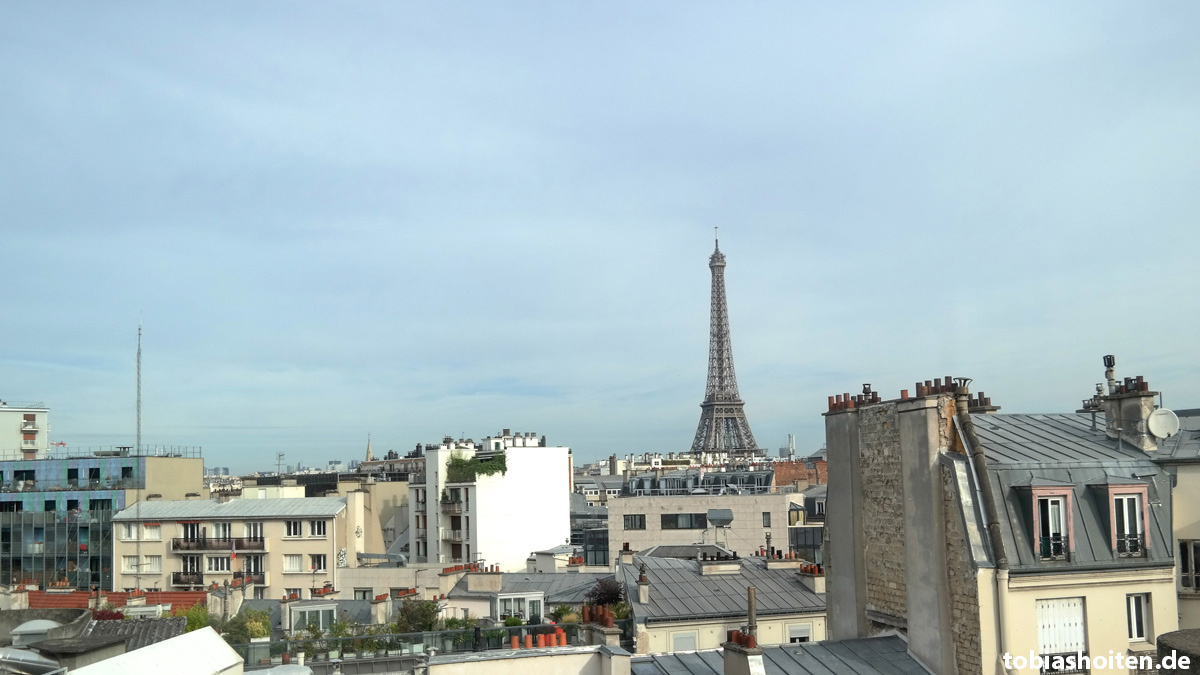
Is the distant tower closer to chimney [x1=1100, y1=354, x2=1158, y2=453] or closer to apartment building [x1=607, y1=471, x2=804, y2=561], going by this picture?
apartment building [x1=607, y1=471, x2=804, y2=561]

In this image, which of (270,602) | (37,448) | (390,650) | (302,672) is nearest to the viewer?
(302,672)

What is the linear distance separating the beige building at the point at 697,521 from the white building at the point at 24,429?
2377 inches

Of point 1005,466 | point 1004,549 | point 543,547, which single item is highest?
point 1005,466

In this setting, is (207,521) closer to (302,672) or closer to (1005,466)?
(302,672)

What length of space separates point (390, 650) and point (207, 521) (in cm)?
4382

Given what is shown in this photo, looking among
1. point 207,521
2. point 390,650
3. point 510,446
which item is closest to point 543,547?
point 510,446

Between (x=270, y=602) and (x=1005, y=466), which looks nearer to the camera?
(x=1005, y=466)

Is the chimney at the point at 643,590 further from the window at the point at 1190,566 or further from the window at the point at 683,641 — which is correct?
the window at the point at 1190,566

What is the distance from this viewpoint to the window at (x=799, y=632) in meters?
30.8

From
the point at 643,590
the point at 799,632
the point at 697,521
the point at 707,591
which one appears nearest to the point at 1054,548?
the point at 643,590

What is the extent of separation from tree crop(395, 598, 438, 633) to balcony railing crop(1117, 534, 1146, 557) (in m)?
20.5

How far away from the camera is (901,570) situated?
19703 mm

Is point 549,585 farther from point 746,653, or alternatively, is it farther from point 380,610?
point 746,653

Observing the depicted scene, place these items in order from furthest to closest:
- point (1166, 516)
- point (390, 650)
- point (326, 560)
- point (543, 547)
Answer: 1. point (543, 547)
2. point (326, 560)
3. point (390, 650)
4. point (1166, 516)
